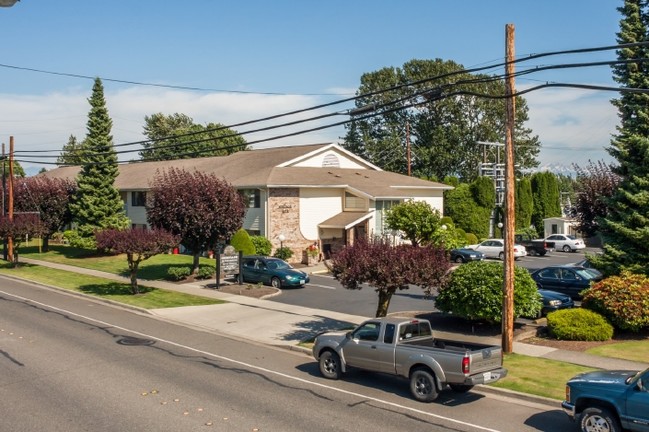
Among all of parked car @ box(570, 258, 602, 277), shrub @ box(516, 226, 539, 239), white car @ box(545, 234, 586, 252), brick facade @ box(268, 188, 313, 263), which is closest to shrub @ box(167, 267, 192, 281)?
brick facade @ box(268, 188, 313, 263)

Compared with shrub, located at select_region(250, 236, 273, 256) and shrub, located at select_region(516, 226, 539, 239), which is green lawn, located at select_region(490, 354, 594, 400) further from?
shrub, located at select_region(516, 226, 539, 239)

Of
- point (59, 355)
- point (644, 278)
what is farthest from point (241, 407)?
point (644, 278)

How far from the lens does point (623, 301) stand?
2114cm

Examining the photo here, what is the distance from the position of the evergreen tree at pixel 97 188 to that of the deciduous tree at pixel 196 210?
15831mm

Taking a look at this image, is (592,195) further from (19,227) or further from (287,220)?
(19,227)

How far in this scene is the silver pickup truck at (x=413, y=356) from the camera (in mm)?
14102

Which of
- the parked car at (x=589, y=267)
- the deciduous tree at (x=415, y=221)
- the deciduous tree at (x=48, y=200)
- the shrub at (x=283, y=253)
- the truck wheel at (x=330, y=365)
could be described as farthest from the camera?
the deciduous tree at (x=48, y=200)

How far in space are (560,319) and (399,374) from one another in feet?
27.4

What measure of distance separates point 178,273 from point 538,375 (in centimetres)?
2365

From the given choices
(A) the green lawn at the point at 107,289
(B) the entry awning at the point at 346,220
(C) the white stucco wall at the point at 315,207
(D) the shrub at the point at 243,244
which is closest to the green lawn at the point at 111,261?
(D) the shrub at the point at 243,244

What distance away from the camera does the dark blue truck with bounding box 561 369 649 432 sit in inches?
430

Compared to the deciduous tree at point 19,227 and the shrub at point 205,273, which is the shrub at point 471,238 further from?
the deciduous tree at point 19,227

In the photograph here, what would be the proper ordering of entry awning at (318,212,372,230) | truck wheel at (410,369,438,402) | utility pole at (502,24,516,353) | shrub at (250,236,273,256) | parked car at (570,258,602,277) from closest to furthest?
truck wheel at (410,369,438,402), utility pole at (502,24,516,353), parked car at (570,258,602,277), shrub at (250,236,273,256), entry awning at (318,212,372,230)

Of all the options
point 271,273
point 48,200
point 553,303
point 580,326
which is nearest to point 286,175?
point 271,273
